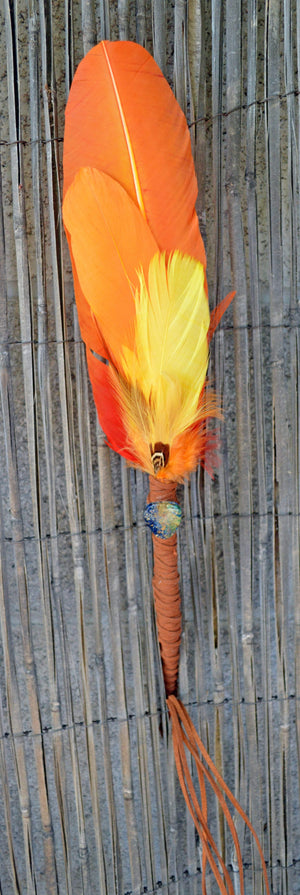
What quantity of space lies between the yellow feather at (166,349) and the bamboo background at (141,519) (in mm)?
101

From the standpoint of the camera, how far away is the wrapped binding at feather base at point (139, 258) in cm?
82

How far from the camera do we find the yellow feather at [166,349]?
84 cm

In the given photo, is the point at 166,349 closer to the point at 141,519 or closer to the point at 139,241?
the point at 139,241

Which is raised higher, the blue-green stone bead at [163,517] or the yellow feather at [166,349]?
the yellow feather at [166,349]

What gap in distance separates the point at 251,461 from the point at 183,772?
0.50 meters

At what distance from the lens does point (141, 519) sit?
966 mm

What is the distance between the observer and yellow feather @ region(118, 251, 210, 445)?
0.84 m

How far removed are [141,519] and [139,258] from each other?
15.1 inches

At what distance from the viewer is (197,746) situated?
1.00 metres

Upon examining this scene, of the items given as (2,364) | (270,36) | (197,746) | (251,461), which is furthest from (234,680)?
(270,36)

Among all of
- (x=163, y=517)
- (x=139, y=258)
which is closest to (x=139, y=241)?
(x=139, y=258)

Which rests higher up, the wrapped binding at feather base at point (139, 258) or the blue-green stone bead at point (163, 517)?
the wrapped binding at feather base at point (139, 258)

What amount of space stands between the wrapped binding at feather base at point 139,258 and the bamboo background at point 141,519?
78mm

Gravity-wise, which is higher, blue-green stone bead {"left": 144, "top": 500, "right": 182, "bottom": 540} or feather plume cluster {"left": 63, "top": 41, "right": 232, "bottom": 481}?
feather plume cluster {"left": 63, "top": 41, "right": 232, "bottom": 481}
